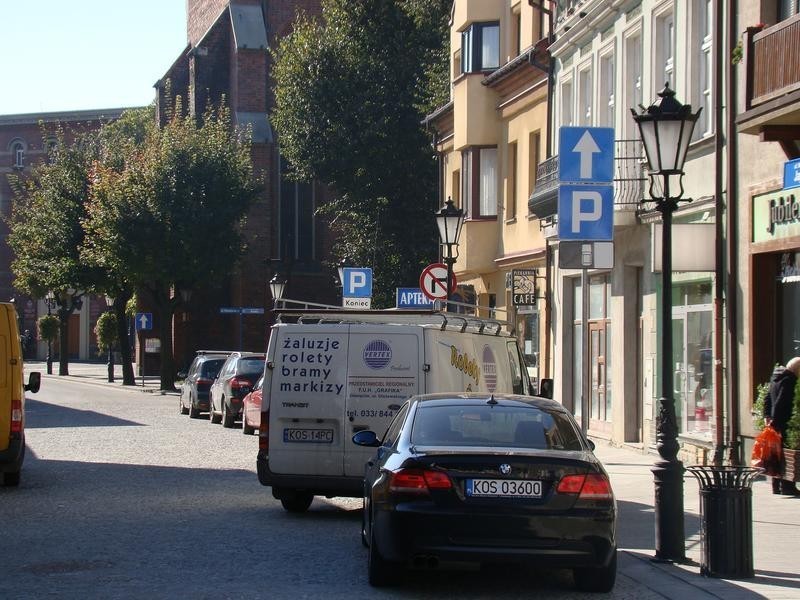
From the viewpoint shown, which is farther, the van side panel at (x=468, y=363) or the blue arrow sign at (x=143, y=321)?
the blue arrow sign at (x=143, y=321)

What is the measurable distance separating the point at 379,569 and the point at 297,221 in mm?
53339

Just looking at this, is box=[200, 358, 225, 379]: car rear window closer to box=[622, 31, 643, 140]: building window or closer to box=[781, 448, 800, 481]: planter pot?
box=[622, 31, 643, 140]: building window

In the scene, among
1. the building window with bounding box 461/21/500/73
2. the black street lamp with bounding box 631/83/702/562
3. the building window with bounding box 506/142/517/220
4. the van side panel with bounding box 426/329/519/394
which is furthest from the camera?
the building window with bounding box 461/21/500/73

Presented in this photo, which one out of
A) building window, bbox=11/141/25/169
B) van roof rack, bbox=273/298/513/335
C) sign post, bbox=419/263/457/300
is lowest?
van roof rack, bbox=273/298/513/335

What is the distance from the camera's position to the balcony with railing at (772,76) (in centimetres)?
1513

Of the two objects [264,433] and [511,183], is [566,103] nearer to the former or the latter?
[511,183]

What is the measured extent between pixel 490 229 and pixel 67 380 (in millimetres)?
34925

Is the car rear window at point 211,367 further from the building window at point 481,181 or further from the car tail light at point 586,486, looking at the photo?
the car tail light at point 586,486

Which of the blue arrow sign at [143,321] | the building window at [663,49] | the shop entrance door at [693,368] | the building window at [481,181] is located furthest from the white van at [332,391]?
the blue arrow sign at [143,321]

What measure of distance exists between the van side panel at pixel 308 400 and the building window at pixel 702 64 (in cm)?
808

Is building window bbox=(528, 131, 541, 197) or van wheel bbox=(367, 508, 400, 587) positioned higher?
building window bbox=(528, 131, 541, 197)

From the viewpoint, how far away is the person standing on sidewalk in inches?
603

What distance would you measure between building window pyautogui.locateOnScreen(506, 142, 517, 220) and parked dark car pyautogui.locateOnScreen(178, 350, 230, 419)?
808 cm

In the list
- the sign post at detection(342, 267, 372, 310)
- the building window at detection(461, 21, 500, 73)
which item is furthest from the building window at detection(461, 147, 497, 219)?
the sign post at detection(342, 267, 372, 310)
